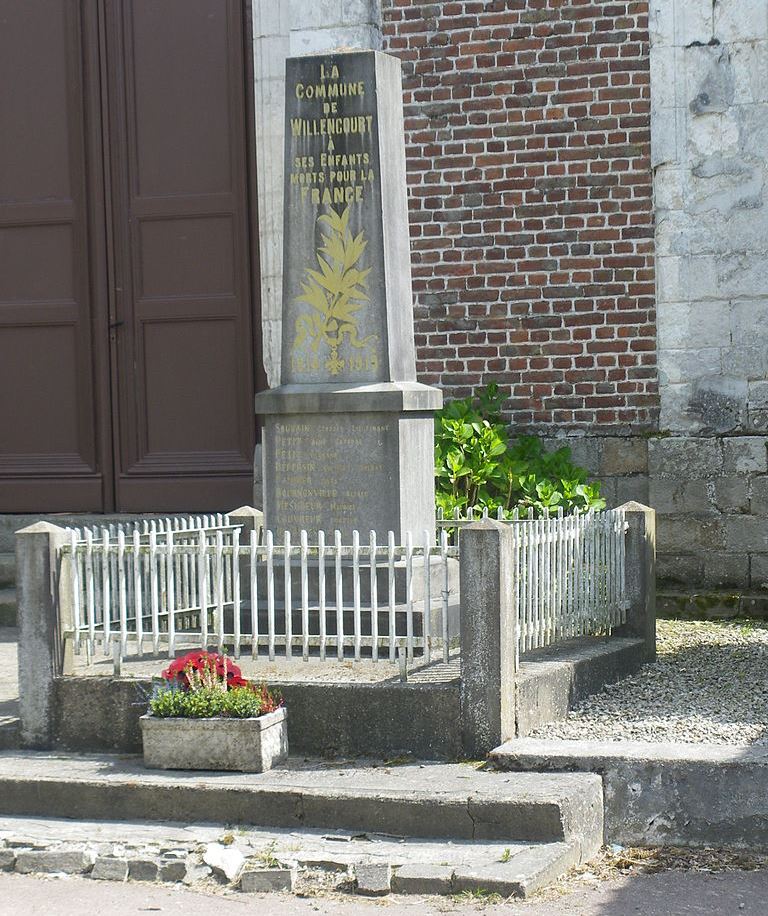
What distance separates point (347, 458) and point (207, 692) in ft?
5.24

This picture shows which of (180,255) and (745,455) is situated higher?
(180,255)

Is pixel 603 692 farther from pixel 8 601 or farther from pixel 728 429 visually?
pixel 8 601

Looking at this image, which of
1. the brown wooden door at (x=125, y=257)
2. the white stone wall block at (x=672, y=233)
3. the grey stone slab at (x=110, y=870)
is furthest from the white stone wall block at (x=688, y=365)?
the grey stone slab at (x=110, y=870)

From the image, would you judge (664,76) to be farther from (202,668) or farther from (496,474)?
(202,668)

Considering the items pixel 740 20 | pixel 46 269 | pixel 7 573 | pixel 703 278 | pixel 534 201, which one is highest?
pixel 740 20

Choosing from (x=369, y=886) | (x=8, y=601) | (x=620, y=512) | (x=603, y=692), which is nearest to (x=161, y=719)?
(x=369, y=886)

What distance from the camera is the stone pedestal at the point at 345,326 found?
7301mm

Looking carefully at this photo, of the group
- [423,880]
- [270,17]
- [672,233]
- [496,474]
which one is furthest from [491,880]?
[270,17]

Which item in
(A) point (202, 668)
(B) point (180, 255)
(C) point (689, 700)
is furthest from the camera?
(B) point (180, 255)

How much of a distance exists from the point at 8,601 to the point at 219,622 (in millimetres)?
3267

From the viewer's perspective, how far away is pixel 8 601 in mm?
Answer: 9500

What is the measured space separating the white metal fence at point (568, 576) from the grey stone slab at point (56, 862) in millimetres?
1999

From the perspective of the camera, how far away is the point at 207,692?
6152mm

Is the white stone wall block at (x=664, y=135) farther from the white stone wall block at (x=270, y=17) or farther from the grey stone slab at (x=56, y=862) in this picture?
the grey stone slab at (x=56, y=862)
